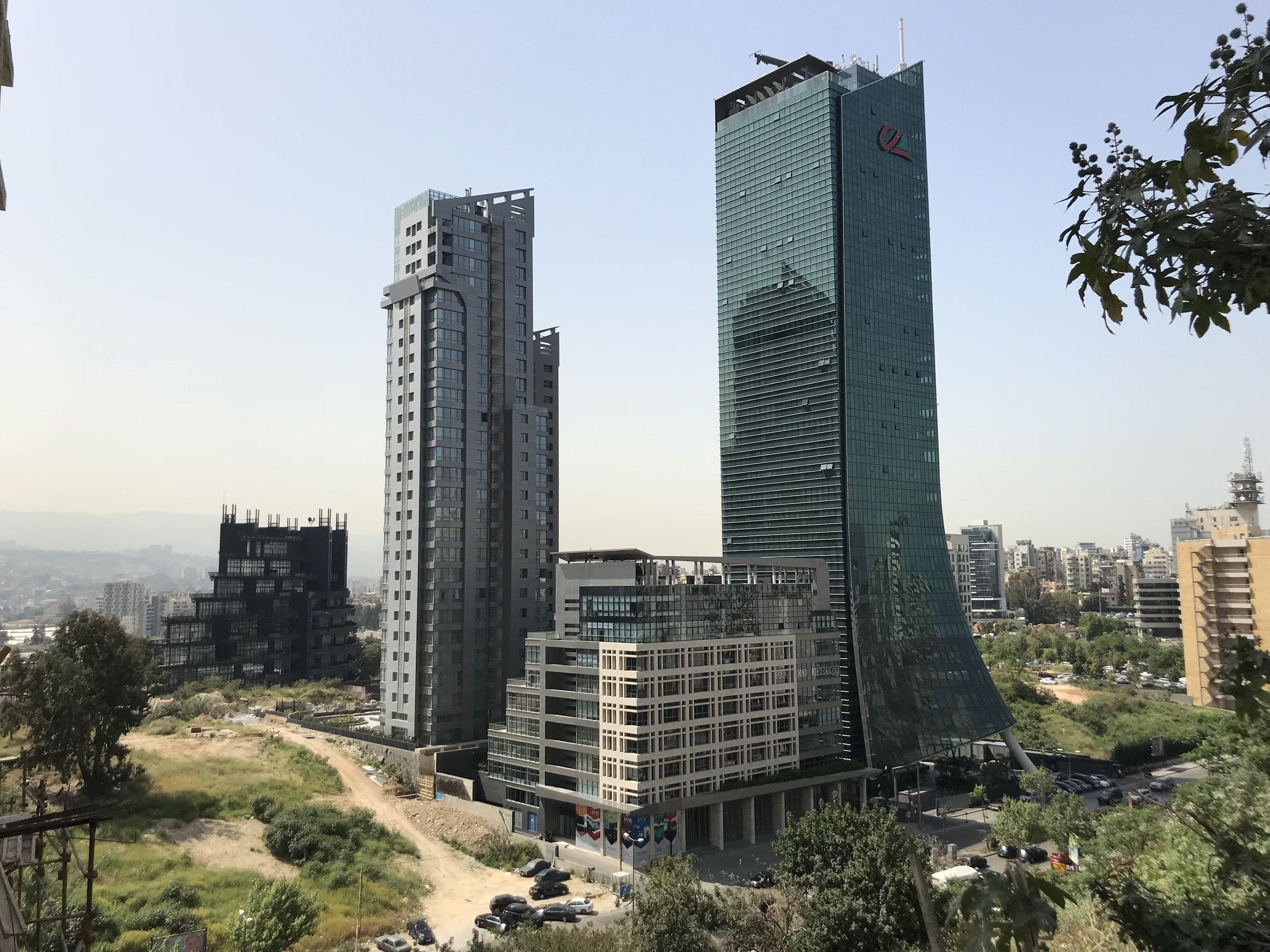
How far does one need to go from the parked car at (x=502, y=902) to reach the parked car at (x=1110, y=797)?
46.9 meters

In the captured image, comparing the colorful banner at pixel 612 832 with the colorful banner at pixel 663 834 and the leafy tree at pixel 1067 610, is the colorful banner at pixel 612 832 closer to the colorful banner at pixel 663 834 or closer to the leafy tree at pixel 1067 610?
the colorful banner at pixel 663 834

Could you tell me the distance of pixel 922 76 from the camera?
88562 millimetres

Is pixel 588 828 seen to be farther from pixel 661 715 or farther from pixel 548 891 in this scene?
pixel 661 715

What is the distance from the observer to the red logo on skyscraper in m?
83.2

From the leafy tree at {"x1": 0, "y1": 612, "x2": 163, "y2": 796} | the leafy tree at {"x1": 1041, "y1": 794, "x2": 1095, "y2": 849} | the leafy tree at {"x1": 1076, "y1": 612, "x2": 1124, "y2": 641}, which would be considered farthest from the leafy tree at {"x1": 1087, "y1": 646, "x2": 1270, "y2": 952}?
the leafy tree at {"x1": 1076, "y1": 612, "x2": 1124, "y2": 641}

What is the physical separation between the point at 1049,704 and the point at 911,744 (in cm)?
3785

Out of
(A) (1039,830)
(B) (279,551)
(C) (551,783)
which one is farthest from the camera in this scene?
(B) (279,551)

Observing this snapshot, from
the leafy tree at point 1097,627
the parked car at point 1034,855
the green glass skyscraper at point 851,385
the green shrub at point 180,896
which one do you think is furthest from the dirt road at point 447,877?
the leafy tree at point 1097,627

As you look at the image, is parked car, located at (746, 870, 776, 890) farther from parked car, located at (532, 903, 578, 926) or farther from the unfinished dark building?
the unfinished dark building

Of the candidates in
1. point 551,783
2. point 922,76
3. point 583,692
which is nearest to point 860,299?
point 922,76

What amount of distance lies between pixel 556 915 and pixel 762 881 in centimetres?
1172

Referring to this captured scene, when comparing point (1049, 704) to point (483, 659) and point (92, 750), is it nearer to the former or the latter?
point (483, 659)

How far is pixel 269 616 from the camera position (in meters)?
128

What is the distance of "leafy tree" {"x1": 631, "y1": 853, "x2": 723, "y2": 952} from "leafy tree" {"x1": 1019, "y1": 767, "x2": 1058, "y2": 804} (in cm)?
4053
